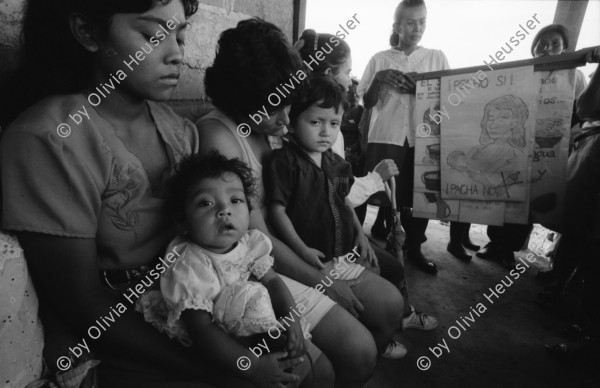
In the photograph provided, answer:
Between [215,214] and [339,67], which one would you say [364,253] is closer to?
[215,214]

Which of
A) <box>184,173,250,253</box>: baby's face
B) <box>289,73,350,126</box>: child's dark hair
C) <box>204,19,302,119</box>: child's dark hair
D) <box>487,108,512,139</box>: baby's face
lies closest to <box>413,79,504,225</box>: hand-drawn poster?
<box>487,108,512,139</box>: baby's face

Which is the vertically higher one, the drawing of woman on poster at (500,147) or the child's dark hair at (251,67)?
the child's dark hair at (251,67)

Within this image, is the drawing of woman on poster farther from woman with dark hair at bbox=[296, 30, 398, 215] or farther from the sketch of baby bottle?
woman with dark hair at bbox=[296, 30, 398, 215]

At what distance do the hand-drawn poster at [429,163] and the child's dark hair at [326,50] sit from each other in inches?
30.3

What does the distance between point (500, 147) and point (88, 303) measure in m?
2.32

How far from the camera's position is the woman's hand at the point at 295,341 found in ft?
3.37

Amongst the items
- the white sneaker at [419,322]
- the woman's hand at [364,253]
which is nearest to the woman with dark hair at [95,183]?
the woman's hand at [364,253]

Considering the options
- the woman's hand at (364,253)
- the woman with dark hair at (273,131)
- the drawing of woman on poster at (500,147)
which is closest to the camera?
the woman with dark hair at (273,131)

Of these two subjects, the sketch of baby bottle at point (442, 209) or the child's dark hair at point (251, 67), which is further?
the sketch of baby bottle at point (442, 209)

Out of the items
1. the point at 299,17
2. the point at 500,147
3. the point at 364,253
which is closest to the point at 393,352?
the point at 364,253

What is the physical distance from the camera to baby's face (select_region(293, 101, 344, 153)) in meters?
1.54

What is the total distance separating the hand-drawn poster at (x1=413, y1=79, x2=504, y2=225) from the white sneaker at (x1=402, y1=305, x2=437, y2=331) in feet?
2.36

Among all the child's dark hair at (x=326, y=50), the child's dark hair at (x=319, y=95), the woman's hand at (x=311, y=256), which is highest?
the child's dark hair at (x=326, y=50)

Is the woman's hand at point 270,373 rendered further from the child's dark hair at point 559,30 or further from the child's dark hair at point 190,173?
the child's dark hair at point 559,30
